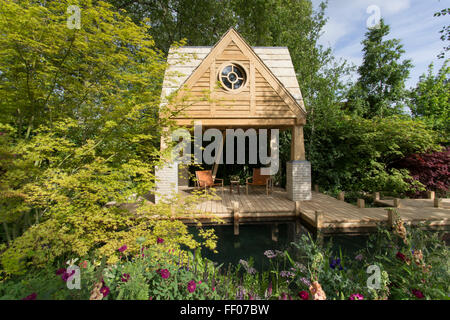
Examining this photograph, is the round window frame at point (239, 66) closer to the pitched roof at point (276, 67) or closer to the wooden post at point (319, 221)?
the pitched roof at point (276, 67)

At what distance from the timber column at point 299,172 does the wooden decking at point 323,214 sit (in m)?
0.32

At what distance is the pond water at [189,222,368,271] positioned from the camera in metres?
4.09

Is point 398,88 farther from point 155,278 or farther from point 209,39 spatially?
point 155,278

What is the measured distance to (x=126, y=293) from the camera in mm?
2004

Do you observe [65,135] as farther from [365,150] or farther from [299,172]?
[365,150]

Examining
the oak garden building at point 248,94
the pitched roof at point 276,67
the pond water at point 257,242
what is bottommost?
the pond water at point 257,242

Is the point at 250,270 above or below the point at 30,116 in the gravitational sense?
below

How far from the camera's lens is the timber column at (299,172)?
701cm

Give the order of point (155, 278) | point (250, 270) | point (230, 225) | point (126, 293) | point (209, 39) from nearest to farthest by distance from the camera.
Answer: point (126, 293) < point (155, 278) < point (250, 270) < point (230, 225) < point (209, 39)

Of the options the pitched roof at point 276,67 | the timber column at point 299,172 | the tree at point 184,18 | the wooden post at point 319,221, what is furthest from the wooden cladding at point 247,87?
the tree at point 184,18
